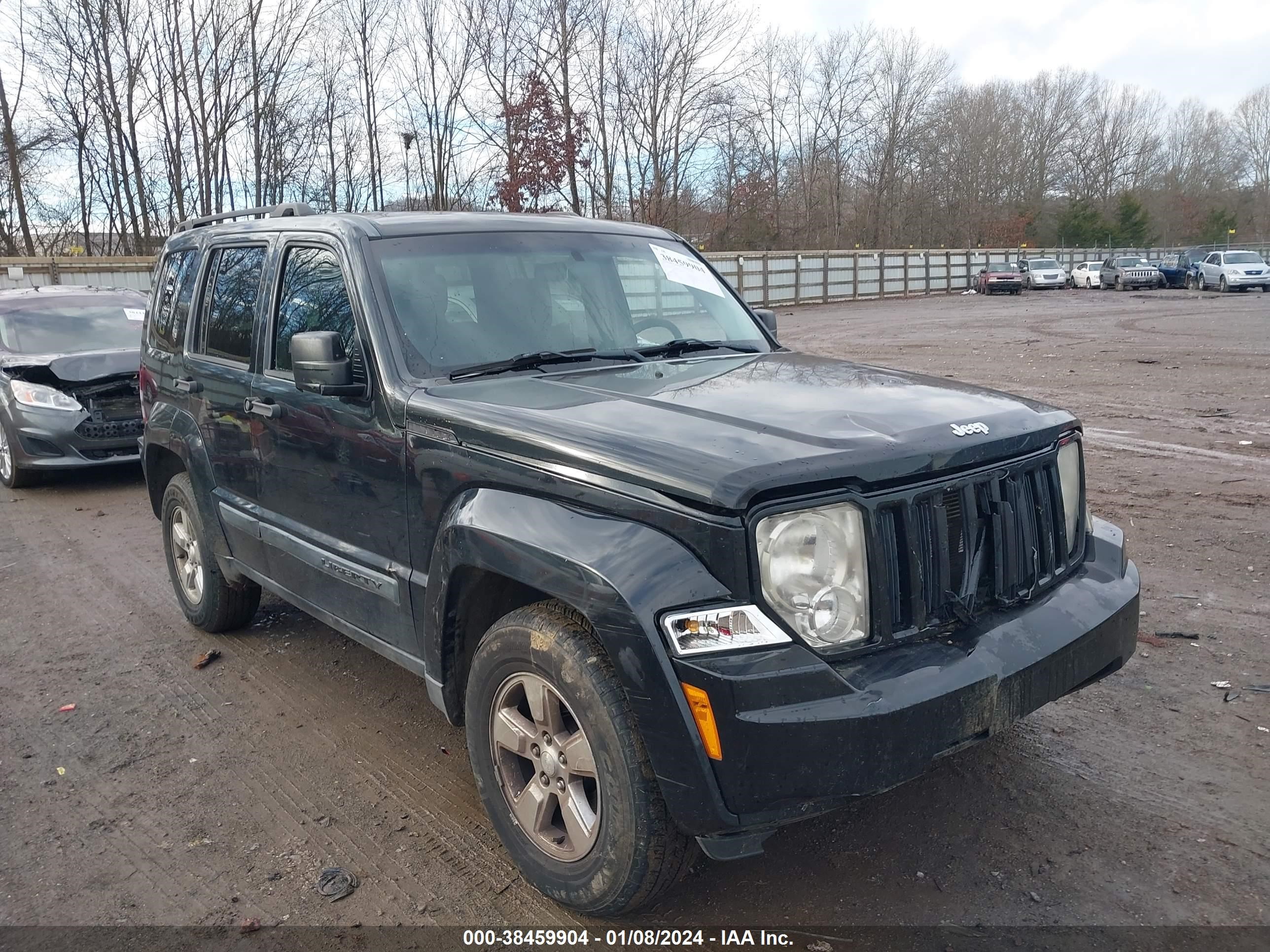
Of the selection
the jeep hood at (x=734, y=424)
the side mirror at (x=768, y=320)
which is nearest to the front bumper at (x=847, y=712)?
the jeep hood at (x=734, y=424)

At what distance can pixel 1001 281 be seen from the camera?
140 feet

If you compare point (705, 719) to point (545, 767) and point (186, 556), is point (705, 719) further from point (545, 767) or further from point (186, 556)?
point (186, 556)

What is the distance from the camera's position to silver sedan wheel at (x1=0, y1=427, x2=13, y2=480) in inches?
361

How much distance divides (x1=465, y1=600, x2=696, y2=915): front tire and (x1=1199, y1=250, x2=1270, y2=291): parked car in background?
1700 inches

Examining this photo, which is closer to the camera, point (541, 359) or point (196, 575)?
point (541, 359)

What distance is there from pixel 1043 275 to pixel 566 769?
4754 centimetres

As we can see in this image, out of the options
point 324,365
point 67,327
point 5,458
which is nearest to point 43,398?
point 5,458

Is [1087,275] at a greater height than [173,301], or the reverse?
[1087,275]

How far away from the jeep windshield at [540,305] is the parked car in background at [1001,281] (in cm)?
4192

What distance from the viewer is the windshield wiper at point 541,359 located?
3475mm

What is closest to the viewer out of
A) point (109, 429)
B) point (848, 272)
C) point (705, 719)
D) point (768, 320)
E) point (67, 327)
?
point (705, 719)

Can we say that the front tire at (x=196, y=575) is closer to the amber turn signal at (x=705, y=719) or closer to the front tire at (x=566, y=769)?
the front tire at (x=566, y=769)

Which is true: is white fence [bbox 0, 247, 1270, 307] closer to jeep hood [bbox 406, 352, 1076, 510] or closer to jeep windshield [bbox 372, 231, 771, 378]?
jeep windshield [bbox 372, 231, 771, 378]

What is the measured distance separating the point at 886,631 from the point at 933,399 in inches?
36.5
